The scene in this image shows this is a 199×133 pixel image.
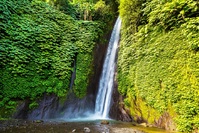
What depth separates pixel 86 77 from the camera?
1077 cm

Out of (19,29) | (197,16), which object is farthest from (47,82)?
(197,16)

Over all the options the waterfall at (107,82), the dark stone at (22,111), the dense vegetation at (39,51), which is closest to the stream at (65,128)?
the dark stone at (22,111)

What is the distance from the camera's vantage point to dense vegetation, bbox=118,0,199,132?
5.52 meters

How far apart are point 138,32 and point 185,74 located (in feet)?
12.4

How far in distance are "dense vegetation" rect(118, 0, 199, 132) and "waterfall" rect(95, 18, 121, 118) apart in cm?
119

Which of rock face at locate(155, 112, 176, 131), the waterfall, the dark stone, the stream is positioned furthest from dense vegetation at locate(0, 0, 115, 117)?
rock face at locate(155, 112, 176, 131)

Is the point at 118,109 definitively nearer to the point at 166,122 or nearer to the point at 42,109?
the point at 166,122

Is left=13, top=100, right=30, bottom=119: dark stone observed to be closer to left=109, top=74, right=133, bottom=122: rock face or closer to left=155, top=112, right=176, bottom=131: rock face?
left=109, top=74, right=133, bottom=122: rock face

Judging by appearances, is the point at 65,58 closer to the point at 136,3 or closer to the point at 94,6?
the point at 136,3

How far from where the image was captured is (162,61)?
6.82 metres

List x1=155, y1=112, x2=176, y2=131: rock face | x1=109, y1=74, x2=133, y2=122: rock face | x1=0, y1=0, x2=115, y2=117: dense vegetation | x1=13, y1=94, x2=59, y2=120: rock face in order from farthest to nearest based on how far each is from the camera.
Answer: x1=109, y1=74, x2=133, y2=122: rock face, x1=0, y1=0, x2=115, y2=117: dense vegetation, x1=13, y1=94, x2=59, y2=120: rock face, x1=155, y1=112, x2=176, y2=131: rock face

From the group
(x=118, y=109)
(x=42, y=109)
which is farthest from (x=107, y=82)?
(x=42, y=109)

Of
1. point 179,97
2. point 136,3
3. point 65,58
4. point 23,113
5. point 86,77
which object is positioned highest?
point 136,3

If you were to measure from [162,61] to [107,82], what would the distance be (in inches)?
184
